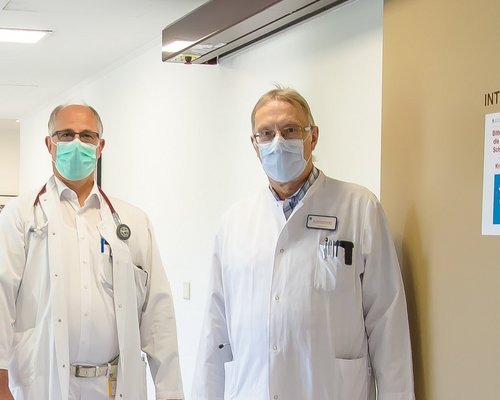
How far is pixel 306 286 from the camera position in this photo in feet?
6.98

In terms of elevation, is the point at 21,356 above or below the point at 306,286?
below

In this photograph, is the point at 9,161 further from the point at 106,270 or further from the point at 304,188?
the point at 304,188

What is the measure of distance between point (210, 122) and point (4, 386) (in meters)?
1.88

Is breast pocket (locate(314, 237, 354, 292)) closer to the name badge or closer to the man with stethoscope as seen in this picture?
the name badge

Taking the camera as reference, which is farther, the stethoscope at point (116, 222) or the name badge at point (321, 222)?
the stethoscope at point (116, 222)

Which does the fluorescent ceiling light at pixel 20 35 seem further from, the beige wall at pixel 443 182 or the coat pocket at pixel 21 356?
the beige wall at pixel 443 182

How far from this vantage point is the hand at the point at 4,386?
2.39m

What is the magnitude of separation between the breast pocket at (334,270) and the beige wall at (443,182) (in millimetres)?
185

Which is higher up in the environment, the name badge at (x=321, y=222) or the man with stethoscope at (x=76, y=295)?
the name badge at (x=321, y=222)

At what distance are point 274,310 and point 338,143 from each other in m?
0.83

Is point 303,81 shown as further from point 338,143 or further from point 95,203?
point 95,203

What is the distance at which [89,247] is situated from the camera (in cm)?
255

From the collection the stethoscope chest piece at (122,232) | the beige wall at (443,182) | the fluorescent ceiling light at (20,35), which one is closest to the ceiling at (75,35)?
the fluorescent ceiling light at (20,35)

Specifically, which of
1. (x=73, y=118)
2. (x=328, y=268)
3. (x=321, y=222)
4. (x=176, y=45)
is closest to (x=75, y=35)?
(x=176, y=45)
